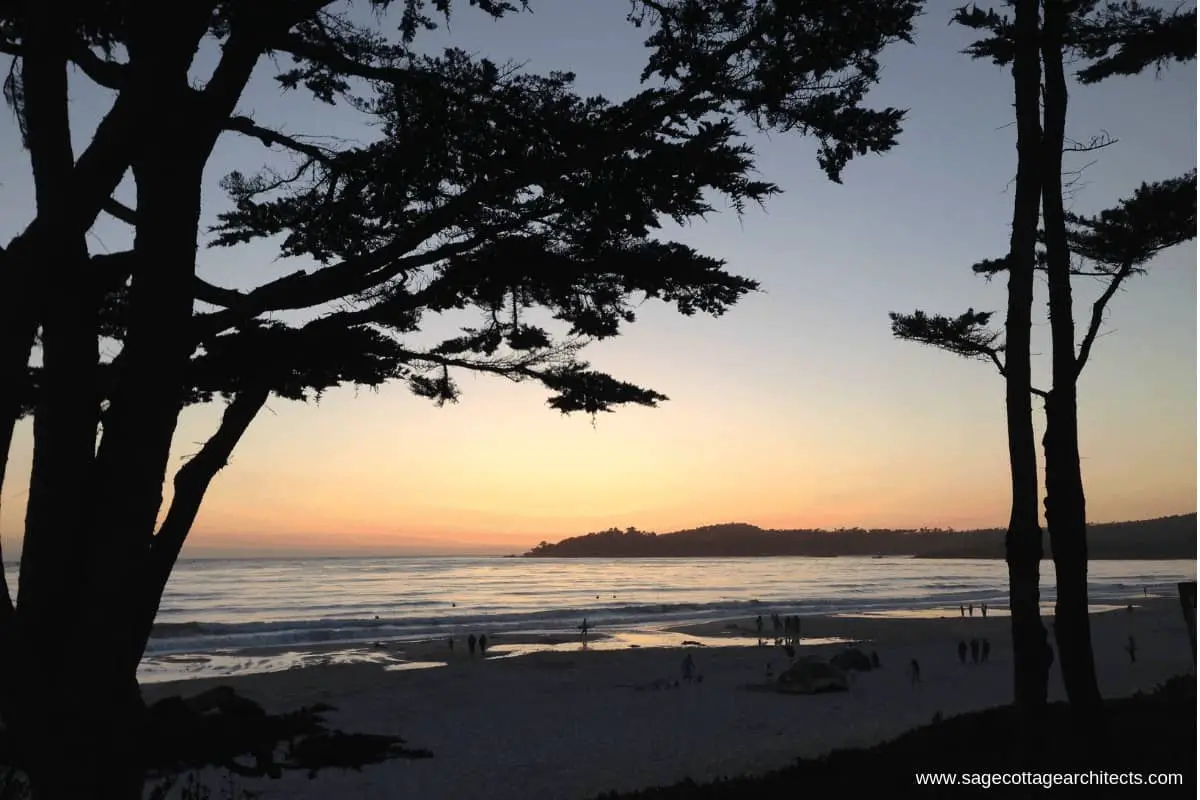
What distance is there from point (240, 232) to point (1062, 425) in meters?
7.17

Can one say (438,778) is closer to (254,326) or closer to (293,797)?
(293,797)

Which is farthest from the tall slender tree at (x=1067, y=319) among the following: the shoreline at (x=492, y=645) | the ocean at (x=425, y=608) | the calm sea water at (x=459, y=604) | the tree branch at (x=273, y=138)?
the calm sea water at (x=459, y=604)

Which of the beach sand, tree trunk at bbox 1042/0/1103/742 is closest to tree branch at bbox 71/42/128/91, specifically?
tree trunk at bbox 1042/0/1103/742

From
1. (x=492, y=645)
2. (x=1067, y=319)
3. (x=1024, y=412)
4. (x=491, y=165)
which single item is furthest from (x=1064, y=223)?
(x=492, y=645)

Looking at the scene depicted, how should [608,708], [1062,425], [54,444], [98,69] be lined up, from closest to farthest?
[54,444] → [98,69] → [1062,425] → [608,708]

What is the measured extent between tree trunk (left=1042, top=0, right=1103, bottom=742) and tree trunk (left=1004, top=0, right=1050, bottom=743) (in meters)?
0.78

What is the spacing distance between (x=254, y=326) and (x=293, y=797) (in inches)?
305

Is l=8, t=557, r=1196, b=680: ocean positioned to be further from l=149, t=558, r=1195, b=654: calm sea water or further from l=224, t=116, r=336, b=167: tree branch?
l=224, t=116, r=336, b=167: tree branch

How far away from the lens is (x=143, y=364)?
4.08m

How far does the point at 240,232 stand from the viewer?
588 centimetres

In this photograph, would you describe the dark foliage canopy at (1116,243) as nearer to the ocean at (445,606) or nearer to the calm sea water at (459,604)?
the ocean at (445,606)

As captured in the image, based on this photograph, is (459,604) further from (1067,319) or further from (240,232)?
(240,232)

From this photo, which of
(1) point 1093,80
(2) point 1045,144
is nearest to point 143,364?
(2) point 1045,144

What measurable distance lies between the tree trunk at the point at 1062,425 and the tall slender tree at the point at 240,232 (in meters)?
4.52
